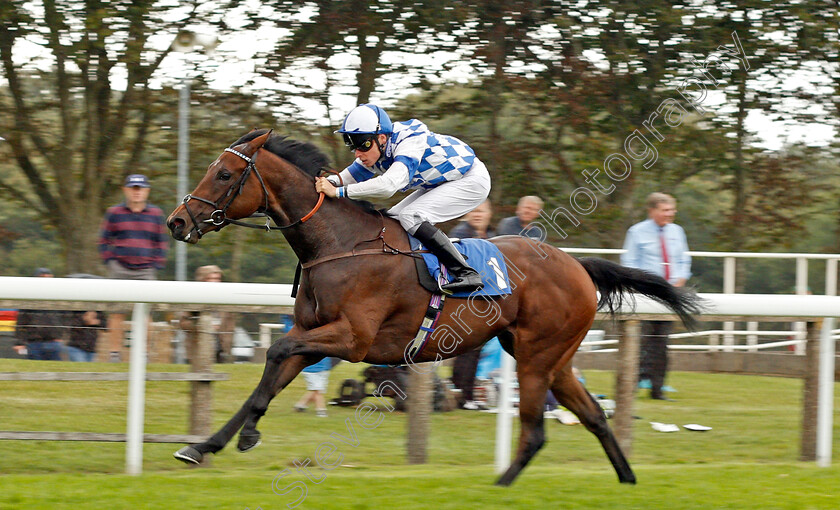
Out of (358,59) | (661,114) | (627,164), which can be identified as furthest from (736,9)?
(358,59)

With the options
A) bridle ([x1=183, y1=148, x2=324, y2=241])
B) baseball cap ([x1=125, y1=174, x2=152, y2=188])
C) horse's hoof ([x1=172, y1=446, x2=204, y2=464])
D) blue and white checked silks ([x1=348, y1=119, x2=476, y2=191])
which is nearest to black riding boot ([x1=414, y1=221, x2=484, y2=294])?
blue and white checked silks ([x1=348, y1=119, x2=476, y2=191])

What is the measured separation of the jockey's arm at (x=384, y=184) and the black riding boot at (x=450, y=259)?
27cm

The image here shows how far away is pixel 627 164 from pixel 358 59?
9.71 feet

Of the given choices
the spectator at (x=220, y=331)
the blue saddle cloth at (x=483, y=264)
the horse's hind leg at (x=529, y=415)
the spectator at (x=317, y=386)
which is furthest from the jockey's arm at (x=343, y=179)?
the horse's hind leg at (x=529, y=415)

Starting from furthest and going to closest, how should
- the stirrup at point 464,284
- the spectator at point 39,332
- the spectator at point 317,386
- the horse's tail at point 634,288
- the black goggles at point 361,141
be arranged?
the spectator at point 317,386, the horse's tail at point 634,288, the spectator at point 39,332, the stirrup at point 464,284, the black goggles at point 361,141

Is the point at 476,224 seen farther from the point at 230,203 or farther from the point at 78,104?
the point at 78,104

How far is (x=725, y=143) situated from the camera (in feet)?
31.1

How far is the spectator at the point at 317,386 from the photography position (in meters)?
4.90

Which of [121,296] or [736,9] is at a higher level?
[736,9]

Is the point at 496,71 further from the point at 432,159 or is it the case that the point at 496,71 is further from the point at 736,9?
the point at 432,159

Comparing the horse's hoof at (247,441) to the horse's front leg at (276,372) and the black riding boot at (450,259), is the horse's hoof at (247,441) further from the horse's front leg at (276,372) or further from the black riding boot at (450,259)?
the black riding boot at (450,259)

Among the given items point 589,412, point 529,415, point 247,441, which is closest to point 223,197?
point 247,441

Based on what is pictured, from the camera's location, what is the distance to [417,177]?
4.28 m

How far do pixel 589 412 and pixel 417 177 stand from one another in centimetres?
148
